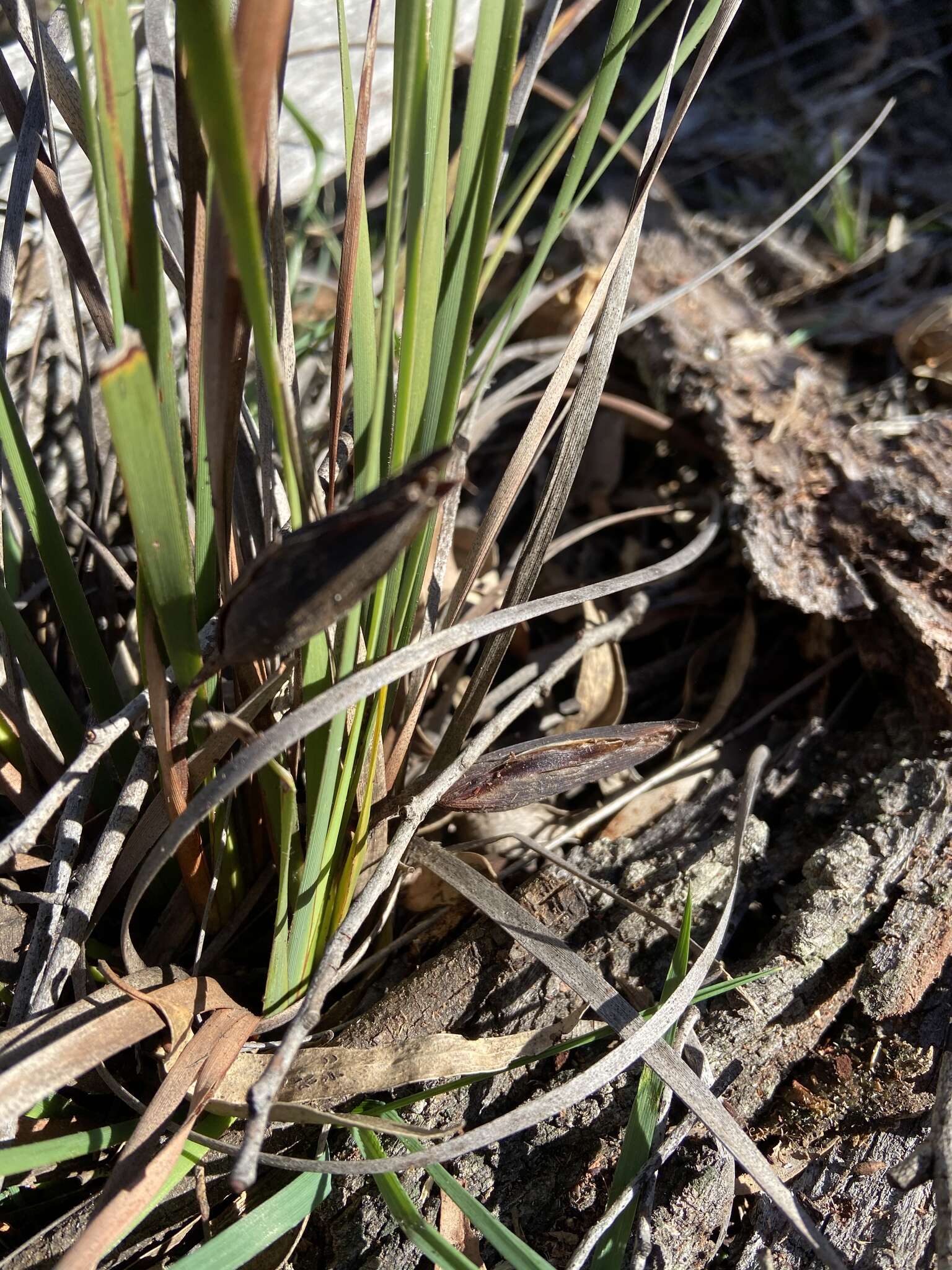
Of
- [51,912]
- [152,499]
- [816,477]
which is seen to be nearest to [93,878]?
[51,912]

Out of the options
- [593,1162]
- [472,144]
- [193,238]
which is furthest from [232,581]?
[593,1162]

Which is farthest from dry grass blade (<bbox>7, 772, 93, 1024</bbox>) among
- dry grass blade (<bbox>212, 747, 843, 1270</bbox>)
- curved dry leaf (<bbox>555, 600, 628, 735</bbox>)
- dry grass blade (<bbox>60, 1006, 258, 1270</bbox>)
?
curved dry leaf (<bbox>555, 600, 628, 735</bbox>)

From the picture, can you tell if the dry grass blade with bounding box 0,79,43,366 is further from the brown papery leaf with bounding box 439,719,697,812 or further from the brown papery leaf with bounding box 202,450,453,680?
the brown papery leaf with bounding box 439,719,697,812

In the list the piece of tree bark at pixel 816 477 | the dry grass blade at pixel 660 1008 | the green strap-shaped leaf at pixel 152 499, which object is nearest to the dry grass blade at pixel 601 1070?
the dry grass blade at pixel 660 1008

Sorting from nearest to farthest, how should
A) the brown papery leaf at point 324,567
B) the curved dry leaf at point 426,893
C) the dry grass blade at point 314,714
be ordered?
the brown papery leaf at point 324,567, the dry grass blade at point 314,714, the curved dry leaf at point 426,893

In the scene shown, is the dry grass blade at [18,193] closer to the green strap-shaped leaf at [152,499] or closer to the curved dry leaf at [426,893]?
the green strap-shaped leaf at [152,499]

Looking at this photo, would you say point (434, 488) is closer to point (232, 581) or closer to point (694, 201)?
point (232, 581)

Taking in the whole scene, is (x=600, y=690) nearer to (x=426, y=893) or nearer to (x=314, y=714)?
(x=426, y=893)
